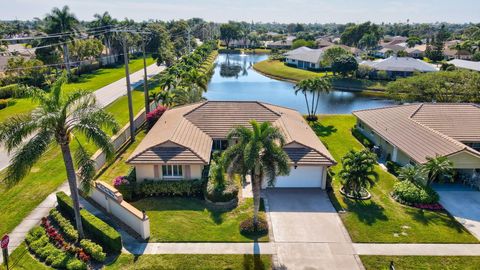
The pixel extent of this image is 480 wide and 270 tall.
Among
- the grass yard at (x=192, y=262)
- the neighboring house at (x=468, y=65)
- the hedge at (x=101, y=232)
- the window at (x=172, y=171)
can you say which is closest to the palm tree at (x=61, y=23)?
the window at (x=172, y=171)

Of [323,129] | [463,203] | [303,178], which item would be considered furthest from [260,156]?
[323,129]

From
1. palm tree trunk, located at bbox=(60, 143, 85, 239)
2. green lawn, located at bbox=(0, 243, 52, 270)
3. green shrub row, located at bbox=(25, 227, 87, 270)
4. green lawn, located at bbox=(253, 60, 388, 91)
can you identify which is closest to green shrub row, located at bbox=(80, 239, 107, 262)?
green shrub row, located at bbox=(25, 227, 87, 270)

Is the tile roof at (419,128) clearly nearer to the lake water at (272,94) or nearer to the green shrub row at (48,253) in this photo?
the lake water at (272,94)

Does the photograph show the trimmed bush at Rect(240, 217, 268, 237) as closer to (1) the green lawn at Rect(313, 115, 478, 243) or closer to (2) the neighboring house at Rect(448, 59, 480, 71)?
(1) the green lawn at Rect(313, 115, 478, 243)

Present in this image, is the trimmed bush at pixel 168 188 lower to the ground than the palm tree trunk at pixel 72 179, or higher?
lower

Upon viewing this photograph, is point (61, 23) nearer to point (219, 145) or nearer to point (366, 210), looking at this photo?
point (219, 145)

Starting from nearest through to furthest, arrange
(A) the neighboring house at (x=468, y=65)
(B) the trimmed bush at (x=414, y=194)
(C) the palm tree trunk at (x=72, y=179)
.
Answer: (C) the palm tree trunk at (x=72, y=179) → (B) the trimmed bush at (x=414, y=194) → (A) the neighboring house at (x=468, y=65)

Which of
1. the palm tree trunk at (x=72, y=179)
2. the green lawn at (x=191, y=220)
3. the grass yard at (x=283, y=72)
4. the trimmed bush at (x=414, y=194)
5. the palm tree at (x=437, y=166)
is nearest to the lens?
the palm tree trunk at (x=72, y=179)
